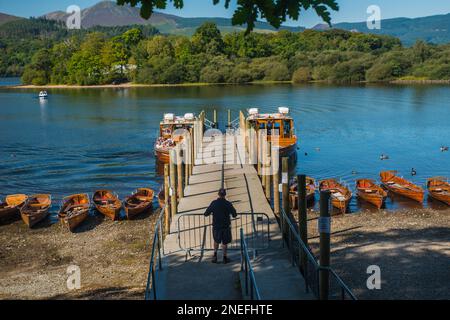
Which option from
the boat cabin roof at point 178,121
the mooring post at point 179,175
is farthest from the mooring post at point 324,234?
the boat cabin roof at point 178,121

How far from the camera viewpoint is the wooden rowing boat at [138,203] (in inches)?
1097

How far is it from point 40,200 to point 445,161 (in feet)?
108

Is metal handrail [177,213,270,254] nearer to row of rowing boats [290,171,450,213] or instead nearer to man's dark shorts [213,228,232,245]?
man's dark shorts [213,228,232,245]

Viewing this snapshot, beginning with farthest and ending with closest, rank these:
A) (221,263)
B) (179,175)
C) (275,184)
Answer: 1. (179,175)
2. (275,184)
3. (221,263)

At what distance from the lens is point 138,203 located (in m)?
29.9

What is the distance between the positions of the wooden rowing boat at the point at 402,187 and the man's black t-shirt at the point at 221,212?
2063 cm

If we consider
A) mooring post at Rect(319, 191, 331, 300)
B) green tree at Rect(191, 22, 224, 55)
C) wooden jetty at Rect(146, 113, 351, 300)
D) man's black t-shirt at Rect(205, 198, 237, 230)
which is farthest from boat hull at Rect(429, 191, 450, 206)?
green tree at Rect(191, 22, 224, 55)

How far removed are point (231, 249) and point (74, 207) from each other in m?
15.9

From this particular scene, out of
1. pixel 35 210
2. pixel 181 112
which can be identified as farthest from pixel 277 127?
pixel 181 112

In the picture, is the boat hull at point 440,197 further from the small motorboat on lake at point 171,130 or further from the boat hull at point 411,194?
the small motorboat on lake at point 171,130

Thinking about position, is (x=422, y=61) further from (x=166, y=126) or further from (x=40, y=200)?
(x=40, y=200)

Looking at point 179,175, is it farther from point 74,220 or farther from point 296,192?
point 296,192

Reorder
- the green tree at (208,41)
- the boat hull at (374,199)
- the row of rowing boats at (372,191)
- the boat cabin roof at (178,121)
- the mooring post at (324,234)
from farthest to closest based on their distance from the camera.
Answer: the green tree at (208,41), the boat cabin roof at (178,121), the boat hull at (374,199), the row of rowing boats at (372,191), the mooring post at (324,234)

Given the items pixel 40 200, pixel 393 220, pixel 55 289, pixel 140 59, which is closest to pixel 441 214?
pixel 393 220
